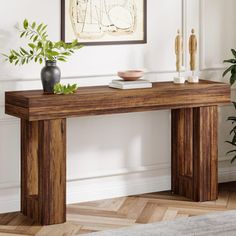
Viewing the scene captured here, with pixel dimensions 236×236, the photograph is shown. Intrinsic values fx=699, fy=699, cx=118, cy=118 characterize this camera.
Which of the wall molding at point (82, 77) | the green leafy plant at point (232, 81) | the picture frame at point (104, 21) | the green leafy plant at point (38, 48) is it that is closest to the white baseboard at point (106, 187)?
the green leafy plant at point (232, 81)

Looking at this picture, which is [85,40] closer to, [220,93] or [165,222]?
[220,93]

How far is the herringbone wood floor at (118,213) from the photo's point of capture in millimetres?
4605

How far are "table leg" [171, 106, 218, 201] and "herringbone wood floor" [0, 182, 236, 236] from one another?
101mm

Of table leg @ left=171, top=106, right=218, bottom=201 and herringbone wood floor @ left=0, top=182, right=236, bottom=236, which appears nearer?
herringbone wood floor @ left=0, top=182, right=236, bottom=236

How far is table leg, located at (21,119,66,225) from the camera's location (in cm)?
460

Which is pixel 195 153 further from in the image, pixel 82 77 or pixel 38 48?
pixel 38 48

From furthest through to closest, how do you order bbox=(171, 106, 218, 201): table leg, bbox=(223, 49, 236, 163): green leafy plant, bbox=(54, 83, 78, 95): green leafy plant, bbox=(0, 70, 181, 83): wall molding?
bbox=(223, 49, 236, 163): green leafy plant < bbox=(171, 106, 218, 201): table leg < bbox=(0, 70, 181, 83): wall molding < bbox=(54, 83, 78, 95): green leafy plant

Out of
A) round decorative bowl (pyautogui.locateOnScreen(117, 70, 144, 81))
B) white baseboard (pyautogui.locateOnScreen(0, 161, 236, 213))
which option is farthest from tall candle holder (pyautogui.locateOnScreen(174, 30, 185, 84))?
white baseboard (pyautogui.locateOnScreen(0, 161, 236, 213))

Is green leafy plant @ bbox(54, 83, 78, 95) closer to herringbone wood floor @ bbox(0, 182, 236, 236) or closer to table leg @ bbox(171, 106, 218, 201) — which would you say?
herringbone wood floor @ bbox(0, 182, 236, 236)

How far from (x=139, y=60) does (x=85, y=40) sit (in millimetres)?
493

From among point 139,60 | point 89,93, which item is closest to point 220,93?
point 139,60

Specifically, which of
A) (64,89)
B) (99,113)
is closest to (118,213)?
(99,113)

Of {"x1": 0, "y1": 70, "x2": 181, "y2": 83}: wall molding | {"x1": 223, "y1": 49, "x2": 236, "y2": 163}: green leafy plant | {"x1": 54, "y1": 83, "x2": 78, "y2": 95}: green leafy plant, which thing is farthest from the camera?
{"x1": 223, "y1": 49, "x2": 236, "y2": 163}: green leafy plant

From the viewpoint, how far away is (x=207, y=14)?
18.3 ft
